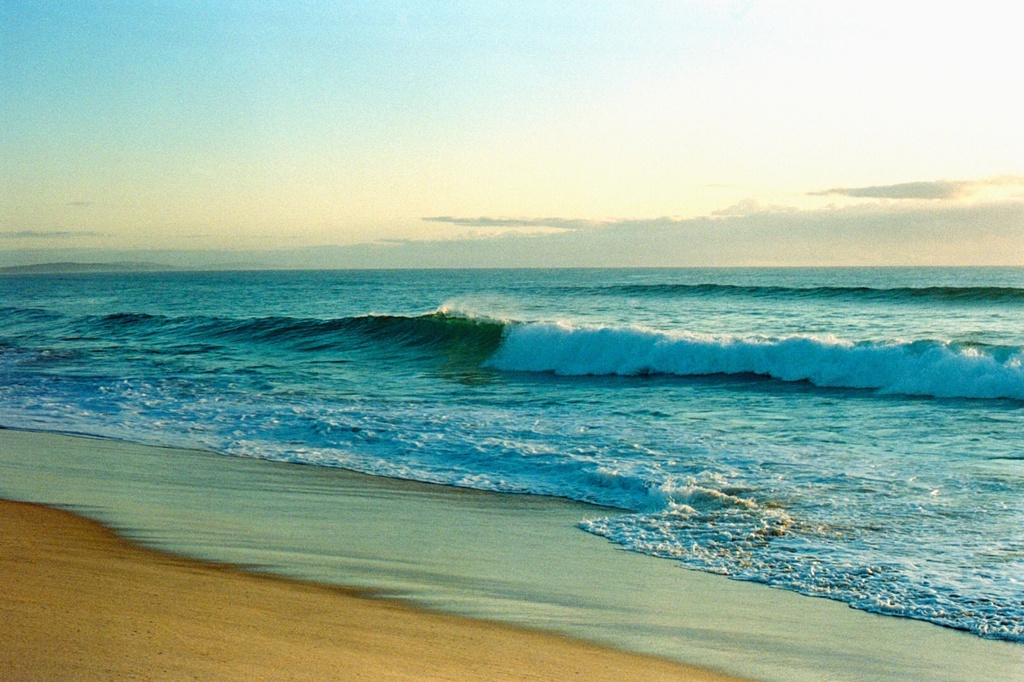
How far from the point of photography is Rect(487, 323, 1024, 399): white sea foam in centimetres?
1474

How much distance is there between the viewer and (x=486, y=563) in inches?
217

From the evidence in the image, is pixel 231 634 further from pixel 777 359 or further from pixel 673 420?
pixel 777 359

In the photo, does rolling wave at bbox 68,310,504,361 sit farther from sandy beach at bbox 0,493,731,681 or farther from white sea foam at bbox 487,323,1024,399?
sandy beach at bbox 0,493,731,681

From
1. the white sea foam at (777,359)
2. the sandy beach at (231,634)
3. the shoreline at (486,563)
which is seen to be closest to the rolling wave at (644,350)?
the white sea foam at (777,359)

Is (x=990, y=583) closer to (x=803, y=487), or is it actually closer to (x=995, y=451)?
(x=803, y=487)

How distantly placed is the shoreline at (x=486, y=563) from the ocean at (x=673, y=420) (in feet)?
1.01

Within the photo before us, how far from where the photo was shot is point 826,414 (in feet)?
39.7

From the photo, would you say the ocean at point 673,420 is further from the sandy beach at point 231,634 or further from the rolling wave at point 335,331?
the sandy beach at point 231,634

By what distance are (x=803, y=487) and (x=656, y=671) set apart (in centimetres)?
408

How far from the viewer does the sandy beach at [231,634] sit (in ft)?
11.3

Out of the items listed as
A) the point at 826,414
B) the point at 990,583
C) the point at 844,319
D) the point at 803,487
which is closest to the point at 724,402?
the point at 826,414

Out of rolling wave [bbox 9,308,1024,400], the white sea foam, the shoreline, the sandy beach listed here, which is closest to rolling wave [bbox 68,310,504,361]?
rolling wave [bbox 9,308,1024,400]

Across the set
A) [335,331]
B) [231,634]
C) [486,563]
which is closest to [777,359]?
[335,331]

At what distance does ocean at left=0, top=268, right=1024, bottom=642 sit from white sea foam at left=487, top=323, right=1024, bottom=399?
0.17 feet
